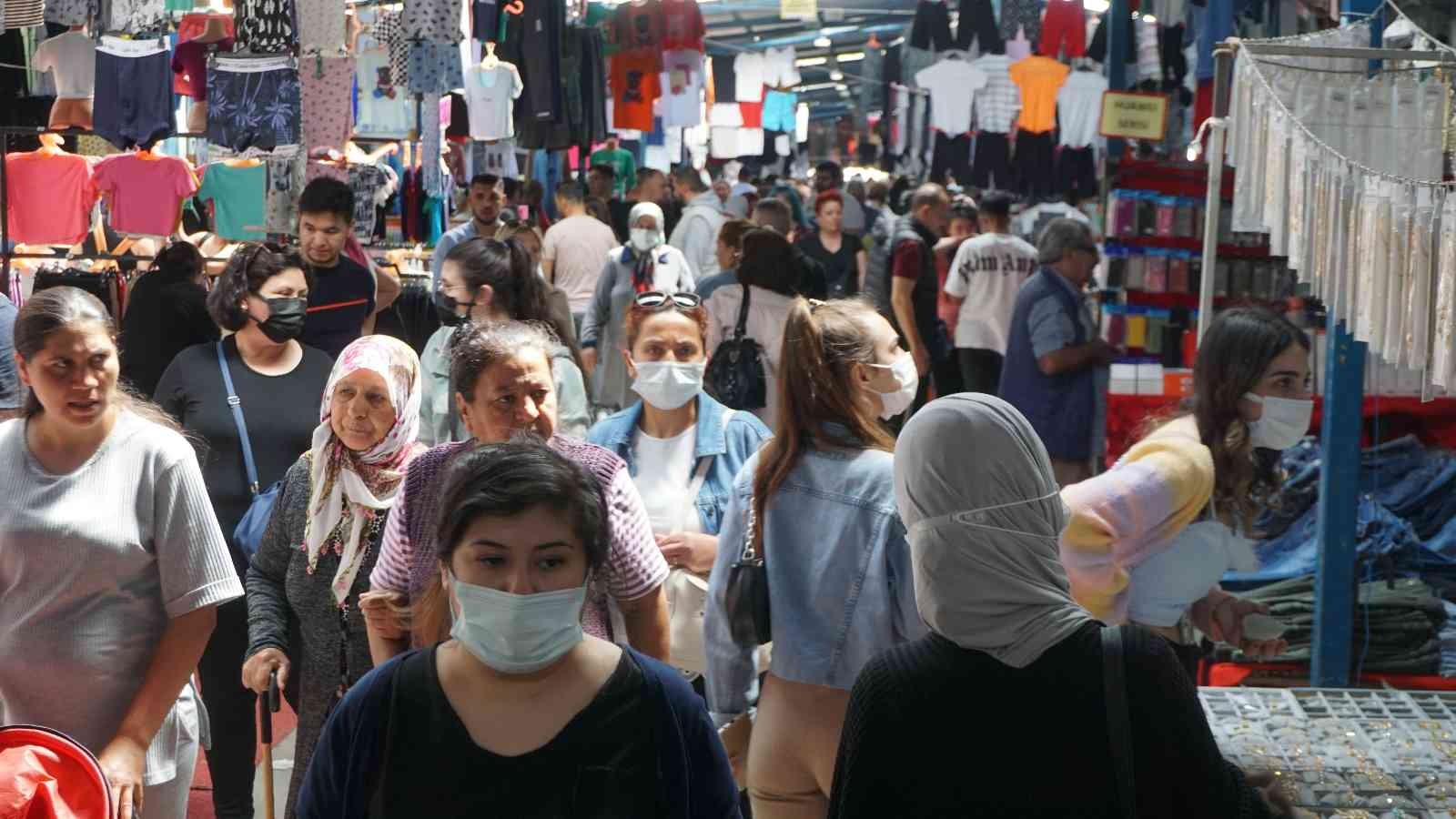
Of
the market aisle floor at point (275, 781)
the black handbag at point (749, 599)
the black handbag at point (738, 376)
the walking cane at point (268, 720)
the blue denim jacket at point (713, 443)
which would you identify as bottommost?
the market aisle floor at point (275, 781)

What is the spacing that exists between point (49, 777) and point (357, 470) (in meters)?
1.10

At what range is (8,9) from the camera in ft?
27.4

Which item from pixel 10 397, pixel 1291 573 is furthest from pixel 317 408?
pixel 1291 573

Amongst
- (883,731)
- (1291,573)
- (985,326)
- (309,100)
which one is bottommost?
(1291,573)

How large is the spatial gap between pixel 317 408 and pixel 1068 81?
10.5 m

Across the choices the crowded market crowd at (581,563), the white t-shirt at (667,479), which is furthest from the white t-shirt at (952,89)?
the white t-shirt at (667,479)

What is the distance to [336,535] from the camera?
12.3 feet

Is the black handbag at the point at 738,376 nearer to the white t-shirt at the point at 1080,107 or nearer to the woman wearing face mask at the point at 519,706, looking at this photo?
the woman wearing face mask at the point at 519,706

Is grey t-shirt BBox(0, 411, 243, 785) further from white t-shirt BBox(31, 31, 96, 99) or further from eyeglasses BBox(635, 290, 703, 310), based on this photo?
white t-shirt BBox(31, 31, 96, 99)

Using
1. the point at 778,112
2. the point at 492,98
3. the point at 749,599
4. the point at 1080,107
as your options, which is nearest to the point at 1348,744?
the point at 749,599

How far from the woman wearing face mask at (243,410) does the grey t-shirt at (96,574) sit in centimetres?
112

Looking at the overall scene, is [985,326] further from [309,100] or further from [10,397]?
[10,397]

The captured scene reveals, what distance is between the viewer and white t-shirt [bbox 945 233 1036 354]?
9586 millimetres

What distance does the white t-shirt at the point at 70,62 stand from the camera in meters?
8.89
